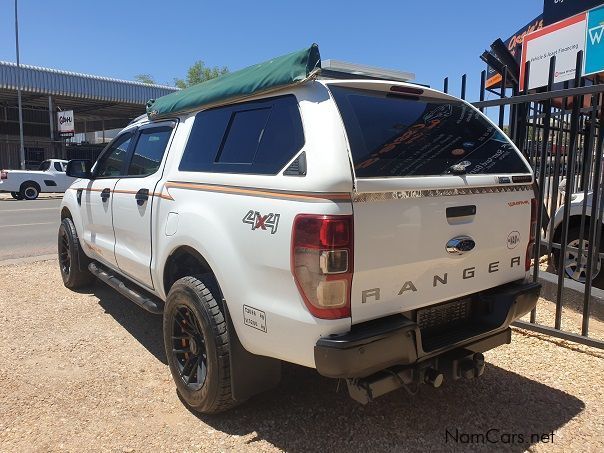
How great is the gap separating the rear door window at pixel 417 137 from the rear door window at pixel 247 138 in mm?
299

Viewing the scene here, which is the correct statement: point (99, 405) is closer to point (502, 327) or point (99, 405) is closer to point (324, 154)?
point (324, 154)

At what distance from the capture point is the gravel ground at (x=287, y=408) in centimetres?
286

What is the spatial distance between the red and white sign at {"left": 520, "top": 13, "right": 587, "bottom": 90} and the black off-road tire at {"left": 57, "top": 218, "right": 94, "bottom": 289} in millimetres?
6777

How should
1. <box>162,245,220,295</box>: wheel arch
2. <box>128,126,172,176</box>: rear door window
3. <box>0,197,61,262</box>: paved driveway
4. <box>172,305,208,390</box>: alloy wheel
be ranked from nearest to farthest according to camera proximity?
<box>172,305,208,390</box>: alloy wheel < <box>162,245,220,295</box>: wheel arch < <box>128,126,172,176</box>: rear door window < <box>0,197,61,262</box>: paved driveway

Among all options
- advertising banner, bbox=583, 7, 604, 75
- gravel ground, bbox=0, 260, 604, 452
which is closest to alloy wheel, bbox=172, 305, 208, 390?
gravel ground, bbox=0, 260, 604, 452

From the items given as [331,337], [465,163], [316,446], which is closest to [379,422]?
→ [316,446]

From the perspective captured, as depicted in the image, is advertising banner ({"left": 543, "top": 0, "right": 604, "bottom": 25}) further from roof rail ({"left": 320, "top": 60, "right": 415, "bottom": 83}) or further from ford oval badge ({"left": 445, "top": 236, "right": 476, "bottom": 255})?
ford oval badge ({"left": 445, "top": 236, "right": 476, "bottom": 255})

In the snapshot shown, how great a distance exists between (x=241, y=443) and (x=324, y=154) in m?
1.70

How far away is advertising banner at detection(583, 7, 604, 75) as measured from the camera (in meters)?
7.52

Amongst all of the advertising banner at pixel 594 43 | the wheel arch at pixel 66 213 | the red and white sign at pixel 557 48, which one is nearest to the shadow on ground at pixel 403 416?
the wheel arch at pixel 66 213

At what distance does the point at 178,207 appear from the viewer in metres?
3.27

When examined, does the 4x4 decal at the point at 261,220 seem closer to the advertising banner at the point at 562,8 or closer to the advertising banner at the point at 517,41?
the advertising banner at the point at 562,8

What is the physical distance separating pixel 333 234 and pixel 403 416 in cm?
150

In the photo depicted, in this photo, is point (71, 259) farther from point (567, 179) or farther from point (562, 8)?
point (562, 8)
